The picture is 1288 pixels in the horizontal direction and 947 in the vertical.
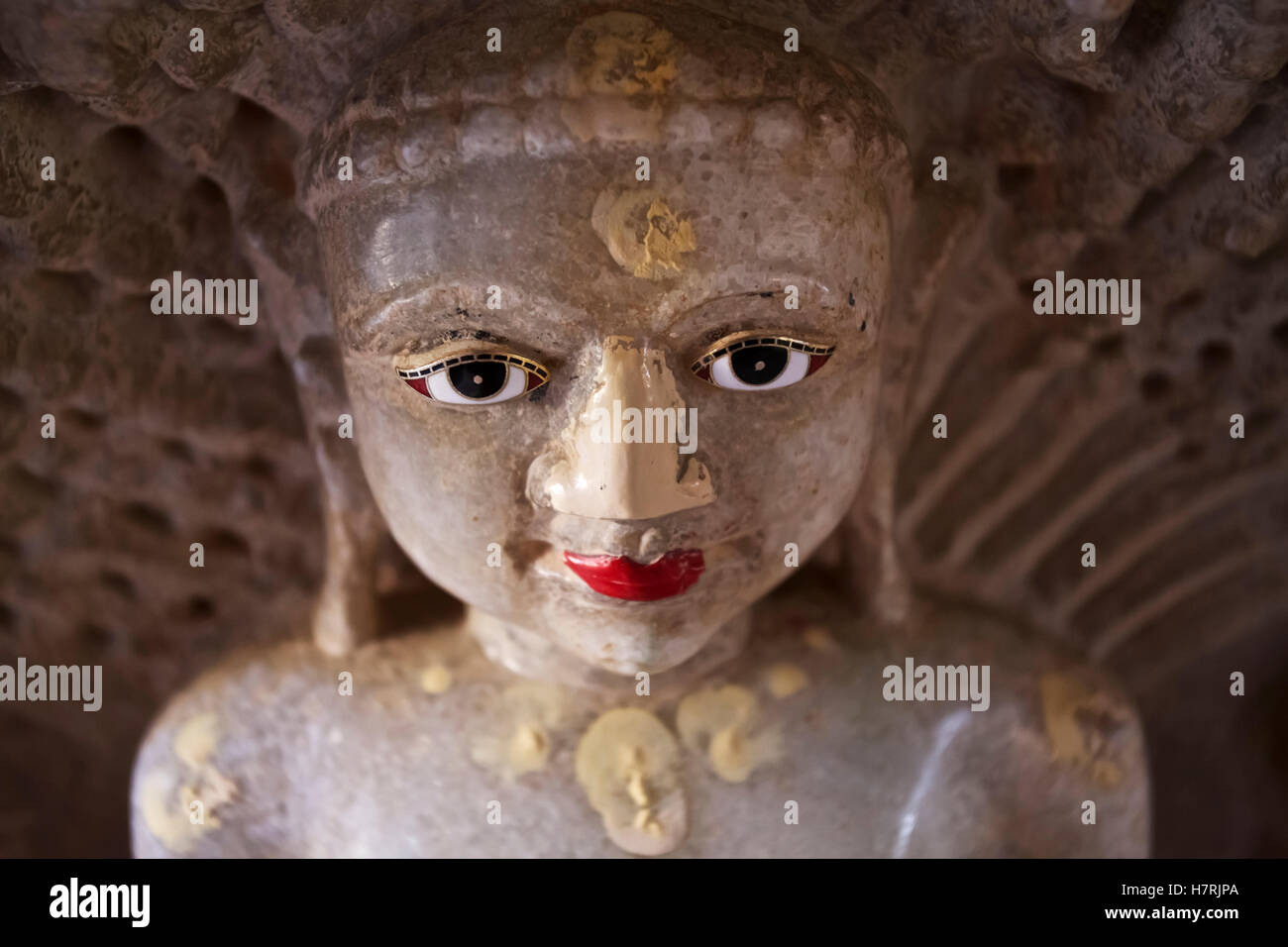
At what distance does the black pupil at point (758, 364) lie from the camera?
3.48ft

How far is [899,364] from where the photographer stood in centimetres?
126

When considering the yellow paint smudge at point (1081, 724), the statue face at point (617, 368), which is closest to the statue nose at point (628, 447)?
the statue face at point (617, 368)

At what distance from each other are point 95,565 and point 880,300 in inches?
37.1

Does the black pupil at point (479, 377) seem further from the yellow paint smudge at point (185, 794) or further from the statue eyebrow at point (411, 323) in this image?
the yellow paint smudge at point (185, 794)

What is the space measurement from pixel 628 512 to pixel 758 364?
0.17 meters

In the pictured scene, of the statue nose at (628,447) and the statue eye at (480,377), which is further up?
the statue eye at (480,377)

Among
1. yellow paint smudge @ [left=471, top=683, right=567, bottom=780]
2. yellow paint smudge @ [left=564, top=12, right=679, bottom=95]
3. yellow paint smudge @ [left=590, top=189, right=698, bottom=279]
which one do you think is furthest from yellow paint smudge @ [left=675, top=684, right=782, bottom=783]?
yellow paint smudge @ [left=564, top=12, right=679, bottom=95]

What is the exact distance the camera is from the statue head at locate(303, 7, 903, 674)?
1.00 metres

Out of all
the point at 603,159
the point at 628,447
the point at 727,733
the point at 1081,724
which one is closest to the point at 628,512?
the point at 628,447

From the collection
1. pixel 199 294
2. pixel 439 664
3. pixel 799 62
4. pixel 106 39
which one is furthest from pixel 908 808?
pixel 106 39

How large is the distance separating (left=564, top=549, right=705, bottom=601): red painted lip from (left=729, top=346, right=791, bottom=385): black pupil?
0.55 ft

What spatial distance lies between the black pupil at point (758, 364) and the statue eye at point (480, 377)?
165mm

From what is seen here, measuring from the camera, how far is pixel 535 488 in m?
1.08

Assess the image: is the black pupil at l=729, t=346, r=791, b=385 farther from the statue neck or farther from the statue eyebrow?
the statue neck
